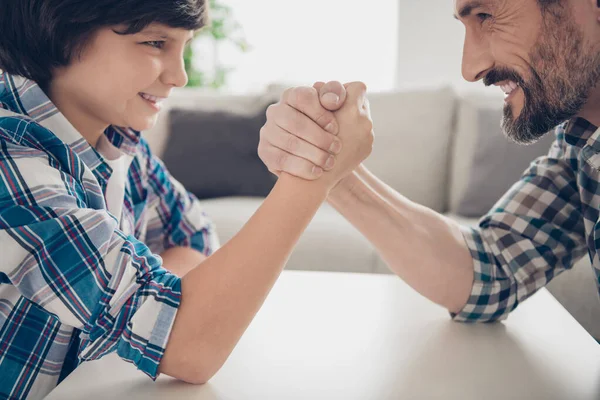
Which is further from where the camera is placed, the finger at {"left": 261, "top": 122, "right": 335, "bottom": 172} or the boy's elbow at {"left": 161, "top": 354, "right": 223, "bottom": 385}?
the finger at {"left": 261, "top": 122, "right": 335, "bottom": 172}

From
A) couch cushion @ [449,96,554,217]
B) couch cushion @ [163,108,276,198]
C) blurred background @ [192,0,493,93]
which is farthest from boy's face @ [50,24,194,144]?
blurred background @ [192,0,493,93]

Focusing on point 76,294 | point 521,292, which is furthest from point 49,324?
point 521,292

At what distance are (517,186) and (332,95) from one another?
1.48 ft

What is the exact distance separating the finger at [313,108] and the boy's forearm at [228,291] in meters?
0.16

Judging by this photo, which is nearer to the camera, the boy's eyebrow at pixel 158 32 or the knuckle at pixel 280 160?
the knuckle at pixel 280 160

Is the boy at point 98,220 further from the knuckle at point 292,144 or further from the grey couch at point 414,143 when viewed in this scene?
the grey couch at point 414,143

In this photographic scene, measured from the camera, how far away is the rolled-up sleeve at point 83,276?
662 mm

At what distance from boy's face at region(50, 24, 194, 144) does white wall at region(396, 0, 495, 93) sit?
299cm

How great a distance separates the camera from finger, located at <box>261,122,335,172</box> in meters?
0.79

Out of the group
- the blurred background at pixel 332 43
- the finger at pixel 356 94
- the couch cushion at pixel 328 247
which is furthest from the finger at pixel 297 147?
the blurred background at pixel 332 43

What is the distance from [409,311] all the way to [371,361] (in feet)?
0.68

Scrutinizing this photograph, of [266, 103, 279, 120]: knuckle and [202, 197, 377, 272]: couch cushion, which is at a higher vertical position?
[266, 103, 279, 120]: knuckle

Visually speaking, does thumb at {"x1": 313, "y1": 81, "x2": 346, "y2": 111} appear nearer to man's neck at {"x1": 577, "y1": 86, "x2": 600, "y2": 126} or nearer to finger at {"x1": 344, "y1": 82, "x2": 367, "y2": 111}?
finger at {"x1": 344, "y1": 82, "x2": 367, "y2": 111}

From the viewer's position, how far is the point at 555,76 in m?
0.93
